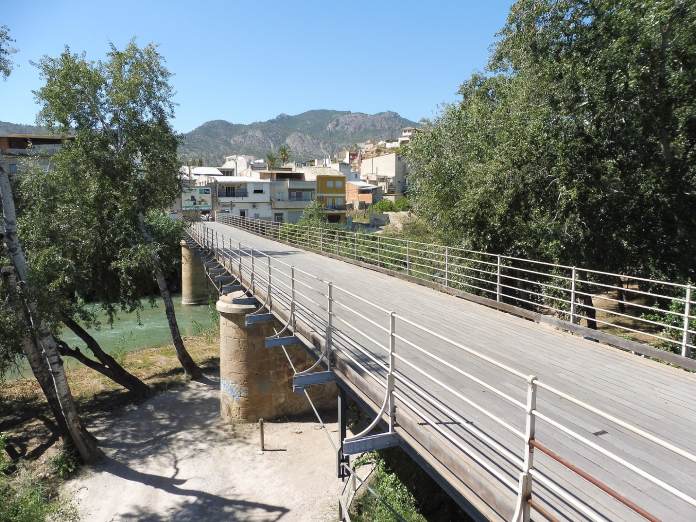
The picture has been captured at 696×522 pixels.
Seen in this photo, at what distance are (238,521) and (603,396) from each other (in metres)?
7.96

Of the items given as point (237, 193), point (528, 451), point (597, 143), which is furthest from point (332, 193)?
point (528, 451)

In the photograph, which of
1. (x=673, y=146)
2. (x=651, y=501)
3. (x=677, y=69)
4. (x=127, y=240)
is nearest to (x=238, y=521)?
(x=651, y=501)

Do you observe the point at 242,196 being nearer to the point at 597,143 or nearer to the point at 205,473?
the point at 205,473

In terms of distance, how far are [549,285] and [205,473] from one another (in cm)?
920

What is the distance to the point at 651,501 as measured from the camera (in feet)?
11.9

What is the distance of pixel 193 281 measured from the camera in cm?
3547

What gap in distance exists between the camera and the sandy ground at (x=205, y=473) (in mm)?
10633

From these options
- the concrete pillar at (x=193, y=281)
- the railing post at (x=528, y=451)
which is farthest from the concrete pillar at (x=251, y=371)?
the concrete pillar at (x=193, y=281)

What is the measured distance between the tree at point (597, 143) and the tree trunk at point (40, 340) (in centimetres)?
1174

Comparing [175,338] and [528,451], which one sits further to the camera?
[175,338]

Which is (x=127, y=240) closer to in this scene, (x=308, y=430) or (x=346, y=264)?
(x=346, y=264)

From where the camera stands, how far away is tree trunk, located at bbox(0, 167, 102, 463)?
1109 centimetres

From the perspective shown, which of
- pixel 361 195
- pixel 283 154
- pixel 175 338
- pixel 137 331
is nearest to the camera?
pixel 175 338

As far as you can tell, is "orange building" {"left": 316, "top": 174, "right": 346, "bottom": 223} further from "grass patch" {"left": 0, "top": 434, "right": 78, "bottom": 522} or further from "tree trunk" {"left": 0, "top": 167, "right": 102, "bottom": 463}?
"grass patch" {"left": 0, "top": 434, "right": 78, "bottom": 522}
